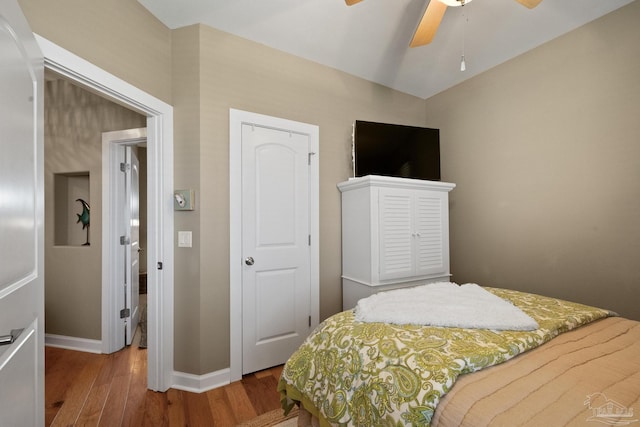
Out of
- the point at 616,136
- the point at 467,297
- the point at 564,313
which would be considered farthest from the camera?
the point at 616,136

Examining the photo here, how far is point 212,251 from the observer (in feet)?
6.93

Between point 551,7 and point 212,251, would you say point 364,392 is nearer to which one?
point 212,251

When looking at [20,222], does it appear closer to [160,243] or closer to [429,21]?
[160,243]

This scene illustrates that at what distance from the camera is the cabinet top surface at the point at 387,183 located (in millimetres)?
2387

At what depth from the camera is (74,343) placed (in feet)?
8.88

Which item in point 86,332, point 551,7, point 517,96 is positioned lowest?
point 86,332

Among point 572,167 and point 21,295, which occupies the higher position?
point 572,167

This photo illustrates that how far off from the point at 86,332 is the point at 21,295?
7.37ft

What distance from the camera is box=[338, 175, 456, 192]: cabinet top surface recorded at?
239cm

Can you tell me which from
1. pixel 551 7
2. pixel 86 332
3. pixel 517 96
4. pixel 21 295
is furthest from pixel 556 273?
pixel 86 332

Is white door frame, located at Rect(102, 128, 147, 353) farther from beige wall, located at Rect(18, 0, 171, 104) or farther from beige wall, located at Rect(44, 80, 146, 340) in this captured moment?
beige wall, located at Rect(18, 0, 171, 104)

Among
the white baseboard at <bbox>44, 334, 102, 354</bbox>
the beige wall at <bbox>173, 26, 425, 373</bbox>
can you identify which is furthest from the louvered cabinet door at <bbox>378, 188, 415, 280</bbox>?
the white baseboard at <bbox>44, 334, 102, 354</bbox>

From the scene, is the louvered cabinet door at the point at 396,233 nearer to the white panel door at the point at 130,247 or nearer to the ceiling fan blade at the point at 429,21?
the ceiling fan blade at the point at 429,21

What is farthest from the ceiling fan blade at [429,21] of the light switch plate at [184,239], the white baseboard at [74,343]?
the white baseboard at [74,343]
